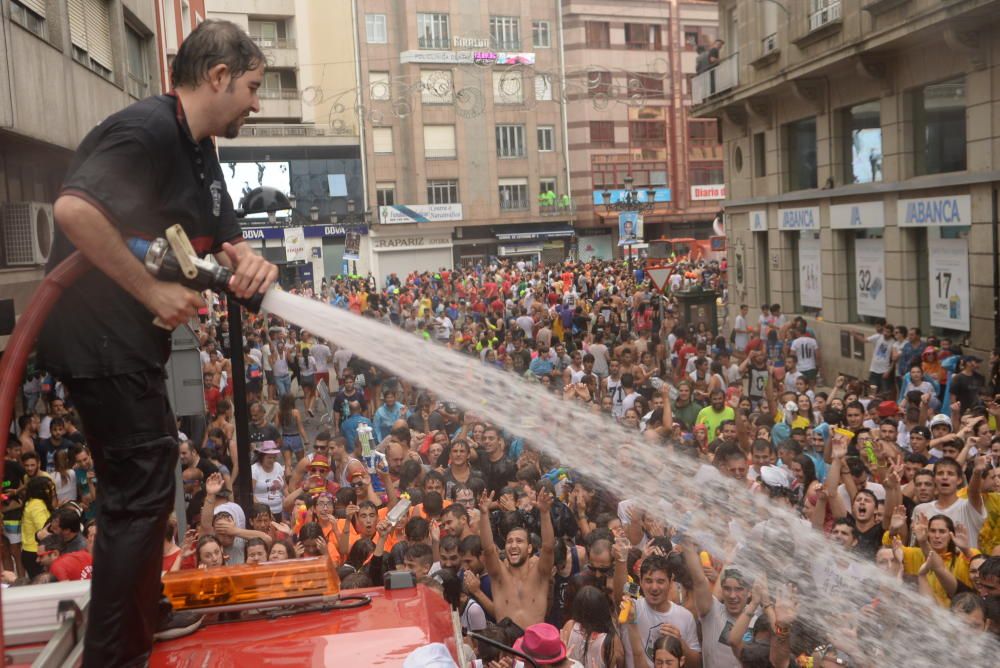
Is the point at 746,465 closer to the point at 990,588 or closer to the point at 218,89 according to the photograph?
the point at 990,588

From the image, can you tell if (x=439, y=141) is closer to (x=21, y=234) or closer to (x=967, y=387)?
(x=21, y=234)

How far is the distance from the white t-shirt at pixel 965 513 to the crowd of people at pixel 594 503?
0.06 feet

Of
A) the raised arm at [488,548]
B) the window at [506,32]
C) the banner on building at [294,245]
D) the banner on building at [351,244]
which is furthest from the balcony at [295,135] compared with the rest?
the raised arm at [488,548]

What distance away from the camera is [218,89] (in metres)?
2.71

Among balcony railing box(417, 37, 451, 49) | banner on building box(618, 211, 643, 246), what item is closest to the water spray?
banner on building box(618, 211, 643, 246)

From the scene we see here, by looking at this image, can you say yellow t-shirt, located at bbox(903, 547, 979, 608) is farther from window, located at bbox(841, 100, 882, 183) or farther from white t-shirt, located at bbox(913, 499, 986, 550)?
window, located at bbox(841, 100, 882, 183)

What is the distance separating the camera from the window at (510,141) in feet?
182

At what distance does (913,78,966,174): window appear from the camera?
17906 millimetres

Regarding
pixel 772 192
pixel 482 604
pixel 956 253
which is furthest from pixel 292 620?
pixel 772 192

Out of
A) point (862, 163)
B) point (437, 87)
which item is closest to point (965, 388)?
point (862, 163)

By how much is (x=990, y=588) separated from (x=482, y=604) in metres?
3.15

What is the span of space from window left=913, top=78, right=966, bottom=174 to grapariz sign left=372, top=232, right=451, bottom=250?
3742cm

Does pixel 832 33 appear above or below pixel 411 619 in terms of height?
above

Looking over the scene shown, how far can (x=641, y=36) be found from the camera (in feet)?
193
